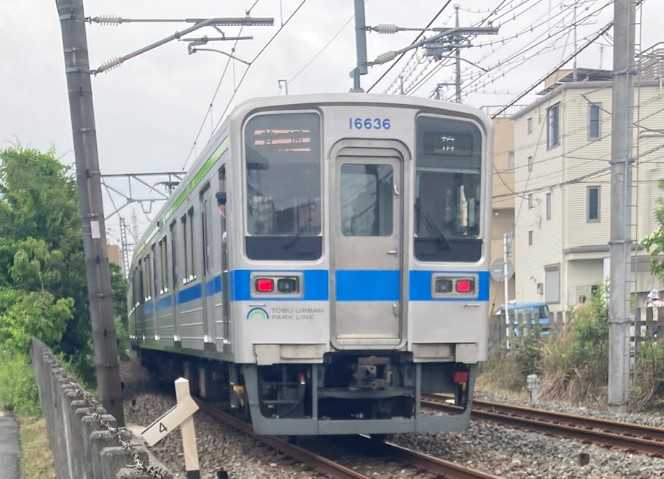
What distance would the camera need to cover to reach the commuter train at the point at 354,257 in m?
8.38

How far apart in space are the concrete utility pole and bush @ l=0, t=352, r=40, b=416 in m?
8.26

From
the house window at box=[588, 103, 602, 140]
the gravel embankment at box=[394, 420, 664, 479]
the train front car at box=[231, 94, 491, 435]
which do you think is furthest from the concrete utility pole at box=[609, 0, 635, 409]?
the house window at box=[588, 103, 602, 140]

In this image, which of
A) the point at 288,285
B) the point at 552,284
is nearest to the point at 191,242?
the point at 288,285

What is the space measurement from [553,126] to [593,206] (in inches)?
125

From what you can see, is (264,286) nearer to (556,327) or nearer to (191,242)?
(191,242)

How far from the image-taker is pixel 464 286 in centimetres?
877

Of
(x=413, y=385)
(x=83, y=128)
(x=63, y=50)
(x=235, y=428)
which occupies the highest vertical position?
(x=63, y=50)

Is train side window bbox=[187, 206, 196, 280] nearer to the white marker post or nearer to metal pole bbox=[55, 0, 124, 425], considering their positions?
metal pole bbox=[55, 0, 124, 425]

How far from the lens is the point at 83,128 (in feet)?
33.9

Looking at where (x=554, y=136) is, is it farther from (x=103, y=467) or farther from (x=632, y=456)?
(x=103, y=467)

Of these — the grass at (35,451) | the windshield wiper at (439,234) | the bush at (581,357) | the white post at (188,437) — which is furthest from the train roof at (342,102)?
the bush at (581,357)

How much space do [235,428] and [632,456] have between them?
200 inches

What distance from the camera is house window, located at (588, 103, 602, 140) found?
31.4m

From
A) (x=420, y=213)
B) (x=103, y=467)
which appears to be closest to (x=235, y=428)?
(x=420, y=213)
